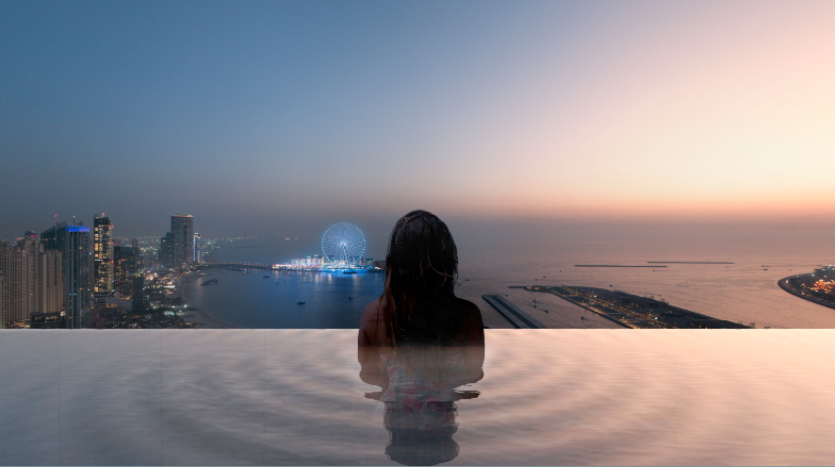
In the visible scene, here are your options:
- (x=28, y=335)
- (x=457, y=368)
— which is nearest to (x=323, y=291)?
(x=28, y=335)

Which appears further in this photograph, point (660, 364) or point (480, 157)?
point (480, 157)

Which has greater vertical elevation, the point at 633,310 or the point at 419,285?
the point at 419,285

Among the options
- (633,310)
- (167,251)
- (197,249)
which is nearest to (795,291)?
(633,310)

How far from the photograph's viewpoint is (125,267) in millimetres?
5680

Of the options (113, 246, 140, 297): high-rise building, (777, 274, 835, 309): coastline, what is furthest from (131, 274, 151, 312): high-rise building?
(777, 274, 835, 309): coastline

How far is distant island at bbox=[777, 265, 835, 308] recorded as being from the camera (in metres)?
5.50

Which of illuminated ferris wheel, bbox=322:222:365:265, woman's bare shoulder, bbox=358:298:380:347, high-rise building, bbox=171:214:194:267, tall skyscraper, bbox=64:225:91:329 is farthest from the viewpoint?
illuminated ferris wheel, bbox=322:222:365:265

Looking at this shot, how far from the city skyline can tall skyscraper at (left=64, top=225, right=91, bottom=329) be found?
1.20ft

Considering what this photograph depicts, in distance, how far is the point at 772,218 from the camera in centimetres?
671

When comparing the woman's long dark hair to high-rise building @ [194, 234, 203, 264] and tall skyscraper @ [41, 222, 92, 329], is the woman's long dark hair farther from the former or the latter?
high-rise building @ [194, 234, 203, 264]

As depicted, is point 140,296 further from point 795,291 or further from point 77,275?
point 795,291

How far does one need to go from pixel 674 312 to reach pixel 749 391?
4.14 meters

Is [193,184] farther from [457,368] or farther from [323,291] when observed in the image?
[457,368]

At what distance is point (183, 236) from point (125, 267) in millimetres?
→ 890
